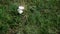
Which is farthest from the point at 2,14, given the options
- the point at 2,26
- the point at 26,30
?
the point at 26,30

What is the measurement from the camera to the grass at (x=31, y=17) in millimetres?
3523

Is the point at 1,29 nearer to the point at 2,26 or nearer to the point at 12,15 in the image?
the point at 2,26

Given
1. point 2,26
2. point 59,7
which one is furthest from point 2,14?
point 59,7

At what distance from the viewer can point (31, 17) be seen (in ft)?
12.2

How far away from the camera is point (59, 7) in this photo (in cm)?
404

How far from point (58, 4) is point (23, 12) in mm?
764

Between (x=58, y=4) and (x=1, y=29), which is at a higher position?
(x=58, y=4)

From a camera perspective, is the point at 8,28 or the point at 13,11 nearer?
the point at 8,28

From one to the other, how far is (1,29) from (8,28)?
134 mm

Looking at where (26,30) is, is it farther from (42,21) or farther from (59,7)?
(59,7)

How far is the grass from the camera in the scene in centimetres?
352

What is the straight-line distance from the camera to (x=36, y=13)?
3.82 m

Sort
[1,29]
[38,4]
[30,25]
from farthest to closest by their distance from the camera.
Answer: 1. [38,4]
2. [30,25]
3. [1,29]

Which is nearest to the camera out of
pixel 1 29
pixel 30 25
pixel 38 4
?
pixel 1 29
